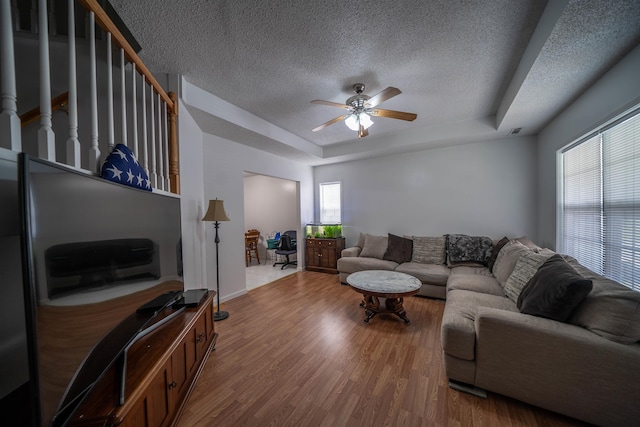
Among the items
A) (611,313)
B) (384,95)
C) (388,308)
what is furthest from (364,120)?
(611,313)

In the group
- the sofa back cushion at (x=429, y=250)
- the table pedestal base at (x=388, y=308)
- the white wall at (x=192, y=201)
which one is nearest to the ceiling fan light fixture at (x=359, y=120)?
the white wall at (x=192, y=201)

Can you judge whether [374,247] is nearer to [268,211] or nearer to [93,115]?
[268,211]

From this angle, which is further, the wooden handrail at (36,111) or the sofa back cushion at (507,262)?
the sofa back cushion at (507,262)

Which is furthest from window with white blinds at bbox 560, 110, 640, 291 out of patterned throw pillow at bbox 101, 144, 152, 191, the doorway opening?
the doorway opening

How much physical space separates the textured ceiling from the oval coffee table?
7.28 ft

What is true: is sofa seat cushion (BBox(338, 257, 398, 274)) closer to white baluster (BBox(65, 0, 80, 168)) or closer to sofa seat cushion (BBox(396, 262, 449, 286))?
sofa seat cushion (BBox(396, 262, 449, 286))

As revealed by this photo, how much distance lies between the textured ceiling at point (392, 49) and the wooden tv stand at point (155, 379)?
213 centimetres

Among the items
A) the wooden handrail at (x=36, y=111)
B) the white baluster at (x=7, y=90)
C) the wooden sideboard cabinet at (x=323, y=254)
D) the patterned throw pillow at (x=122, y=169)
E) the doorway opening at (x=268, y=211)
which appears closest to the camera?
the white baluster at (x=7, y=90)

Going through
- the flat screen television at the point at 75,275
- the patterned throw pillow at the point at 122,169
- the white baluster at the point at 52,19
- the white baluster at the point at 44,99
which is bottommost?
the flat screen television at the point at 75,275

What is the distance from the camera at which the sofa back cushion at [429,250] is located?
3.64 metres

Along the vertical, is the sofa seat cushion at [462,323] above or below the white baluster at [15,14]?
below

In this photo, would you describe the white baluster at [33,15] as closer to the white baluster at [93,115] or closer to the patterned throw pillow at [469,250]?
the white baluster at [93,115]

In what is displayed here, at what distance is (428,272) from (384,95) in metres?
2.49

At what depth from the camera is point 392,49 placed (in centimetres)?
184
